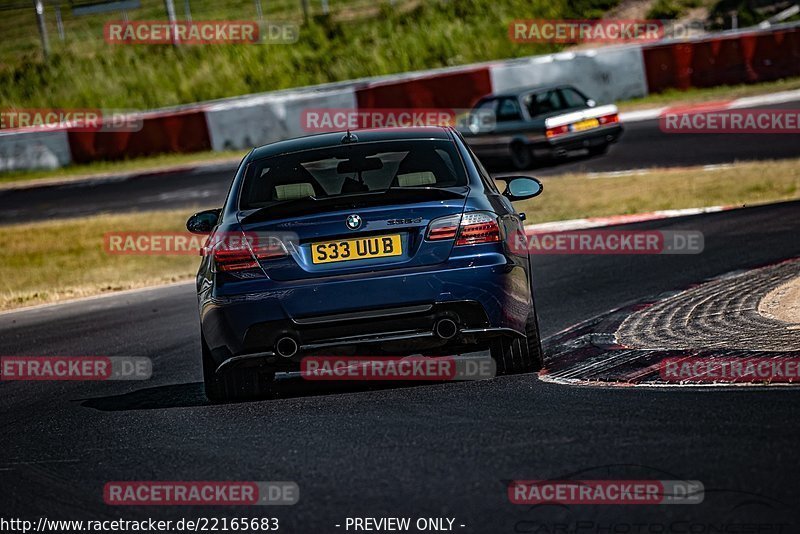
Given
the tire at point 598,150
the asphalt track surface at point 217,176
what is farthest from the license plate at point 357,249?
the tire at point 598,150

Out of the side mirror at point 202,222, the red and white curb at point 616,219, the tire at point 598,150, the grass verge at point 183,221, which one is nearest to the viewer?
the side mirror at point 202,222

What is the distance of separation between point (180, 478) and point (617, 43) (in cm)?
3182

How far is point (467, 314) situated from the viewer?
247 inches

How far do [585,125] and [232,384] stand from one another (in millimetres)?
14913

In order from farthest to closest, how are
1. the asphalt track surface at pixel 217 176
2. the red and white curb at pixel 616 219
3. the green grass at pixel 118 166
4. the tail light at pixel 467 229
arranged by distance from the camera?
the green grass at pixel 118 166, the asphalt track surface at pixel 217 176, the red and white curb at pixel 616 219, the tail light at pixel 467 229

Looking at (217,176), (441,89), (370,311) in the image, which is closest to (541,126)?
(217,176)

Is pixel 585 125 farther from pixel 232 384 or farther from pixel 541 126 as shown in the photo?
pixel 232 384

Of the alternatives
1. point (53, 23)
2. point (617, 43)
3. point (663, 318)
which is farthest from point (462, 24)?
point (663, 318)

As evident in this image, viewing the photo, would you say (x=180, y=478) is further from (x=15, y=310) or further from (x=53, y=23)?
(x=53, y=23)

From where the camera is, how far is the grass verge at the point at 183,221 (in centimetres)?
1480

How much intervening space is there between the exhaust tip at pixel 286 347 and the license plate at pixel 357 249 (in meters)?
0.40

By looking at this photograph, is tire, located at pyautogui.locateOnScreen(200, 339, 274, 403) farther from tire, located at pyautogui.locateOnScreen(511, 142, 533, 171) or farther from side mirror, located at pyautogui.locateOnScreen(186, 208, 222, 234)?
tire, located at pyautogui.locateOnScreen(511, 142, 533, 171)

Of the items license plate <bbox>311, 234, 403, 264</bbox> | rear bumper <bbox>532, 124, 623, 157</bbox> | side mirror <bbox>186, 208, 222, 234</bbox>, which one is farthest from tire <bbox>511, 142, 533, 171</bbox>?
license plate <bbox>311, 234, 403, 264</bbox>

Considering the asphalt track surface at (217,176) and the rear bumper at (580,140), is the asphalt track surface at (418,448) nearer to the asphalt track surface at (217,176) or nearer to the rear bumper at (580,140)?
the asphalt track surface at (217,176)
